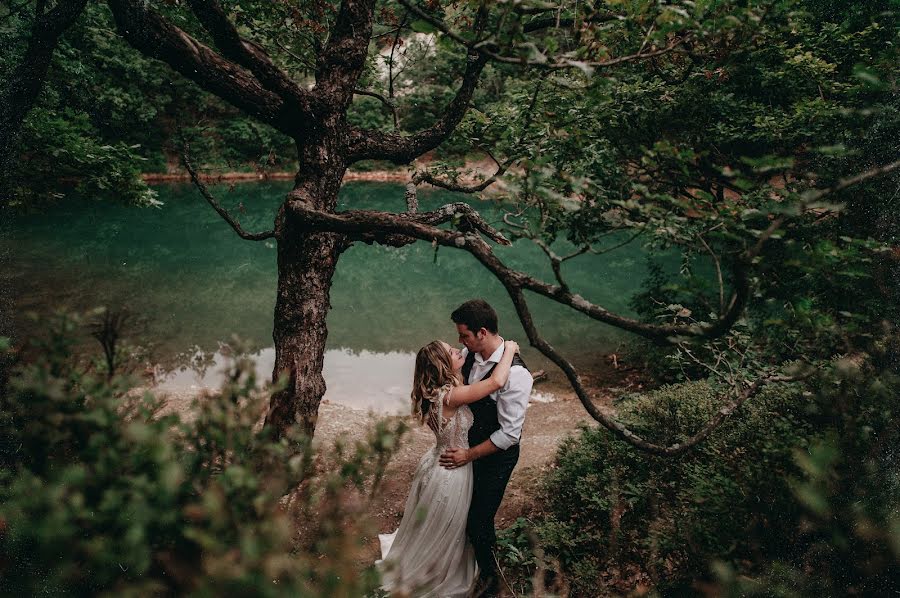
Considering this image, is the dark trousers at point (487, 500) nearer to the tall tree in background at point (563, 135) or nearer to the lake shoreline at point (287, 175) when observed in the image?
the tall tree in background at point (563, 135)

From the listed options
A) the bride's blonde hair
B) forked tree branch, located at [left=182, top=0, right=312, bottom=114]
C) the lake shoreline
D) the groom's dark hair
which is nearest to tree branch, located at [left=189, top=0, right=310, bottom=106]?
forked tree branch, located at [left=182, top=0, right=312, bottom=114]

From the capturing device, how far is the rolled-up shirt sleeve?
3.25 m

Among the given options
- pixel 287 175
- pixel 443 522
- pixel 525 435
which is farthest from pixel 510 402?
pixel 287 175

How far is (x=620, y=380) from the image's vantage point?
9.23 metres

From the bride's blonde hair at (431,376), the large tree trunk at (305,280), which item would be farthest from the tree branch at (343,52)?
the bride's blonde hair at (431,376)

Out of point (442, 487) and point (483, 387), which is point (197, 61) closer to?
point (483, 387)

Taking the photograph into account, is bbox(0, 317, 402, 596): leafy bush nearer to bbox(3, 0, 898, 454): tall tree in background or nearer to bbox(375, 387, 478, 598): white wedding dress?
bbox(3, 0, 898, 454): tall tree in background

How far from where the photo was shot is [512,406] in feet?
10.7

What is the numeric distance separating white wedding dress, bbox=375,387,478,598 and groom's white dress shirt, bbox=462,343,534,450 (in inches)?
Result: 10.8

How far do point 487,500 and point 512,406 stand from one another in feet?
2.52

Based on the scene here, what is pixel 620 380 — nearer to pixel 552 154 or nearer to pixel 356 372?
pixel 356 372

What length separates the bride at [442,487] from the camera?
10.9 feet

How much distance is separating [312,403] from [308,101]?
7.76ft

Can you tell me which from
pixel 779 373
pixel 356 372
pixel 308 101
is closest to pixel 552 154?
pixel 308 101
